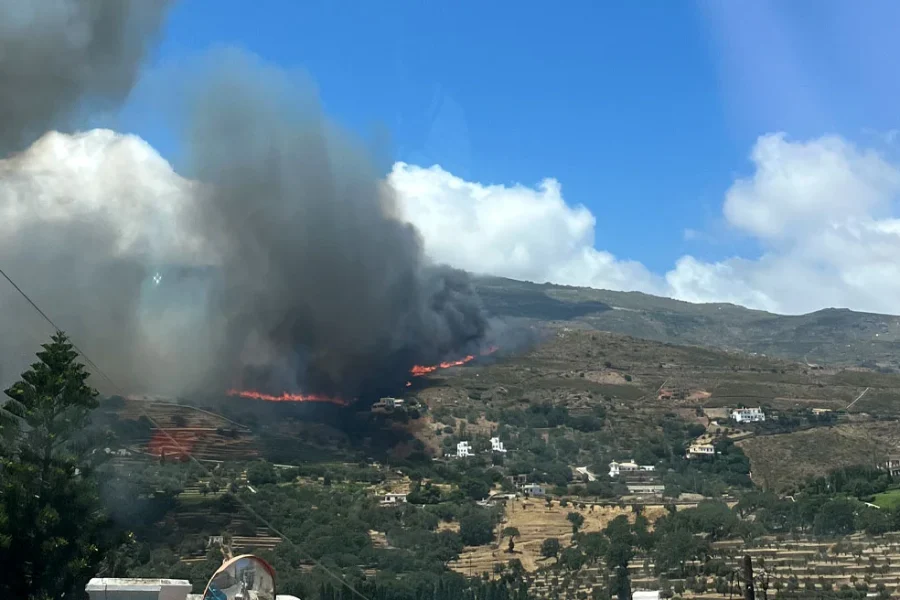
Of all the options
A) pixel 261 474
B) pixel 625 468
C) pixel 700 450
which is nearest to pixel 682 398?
pixel 700 450

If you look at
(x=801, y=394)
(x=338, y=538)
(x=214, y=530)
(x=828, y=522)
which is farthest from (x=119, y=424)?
(x=801, y=394)

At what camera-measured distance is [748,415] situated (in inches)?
3558

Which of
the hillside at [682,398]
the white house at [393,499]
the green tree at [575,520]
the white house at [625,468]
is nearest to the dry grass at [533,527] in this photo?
the green tree at [575,520]

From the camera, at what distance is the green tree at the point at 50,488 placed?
2841 cm

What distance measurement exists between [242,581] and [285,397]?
69.0 metres

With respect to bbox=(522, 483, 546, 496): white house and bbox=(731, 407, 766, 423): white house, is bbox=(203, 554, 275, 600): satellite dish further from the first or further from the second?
bbox=(731, 407, 766, 423): white house

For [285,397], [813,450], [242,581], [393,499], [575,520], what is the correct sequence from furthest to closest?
[285,397], [813,450], [393,499], [575,520], [242,581]

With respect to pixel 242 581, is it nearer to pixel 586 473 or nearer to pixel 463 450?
pixel 586 473

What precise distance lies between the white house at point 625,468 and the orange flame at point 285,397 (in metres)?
25.4

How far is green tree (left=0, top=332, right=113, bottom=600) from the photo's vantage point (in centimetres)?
2841

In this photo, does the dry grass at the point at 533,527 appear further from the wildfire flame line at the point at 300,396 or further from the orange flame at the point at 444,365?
the orange flame at the point at 444,365

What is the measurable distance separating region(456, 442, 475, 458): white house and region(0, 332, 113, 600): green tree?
1847 inches

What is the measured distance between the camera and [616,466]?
77250 mm

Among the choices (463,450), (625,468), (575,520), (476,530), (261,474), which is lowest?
(476,530)
